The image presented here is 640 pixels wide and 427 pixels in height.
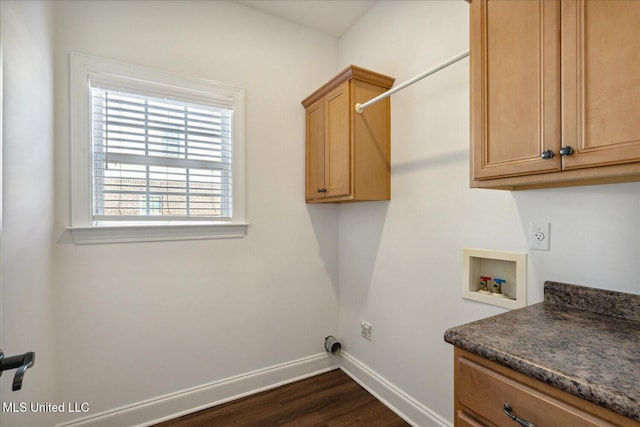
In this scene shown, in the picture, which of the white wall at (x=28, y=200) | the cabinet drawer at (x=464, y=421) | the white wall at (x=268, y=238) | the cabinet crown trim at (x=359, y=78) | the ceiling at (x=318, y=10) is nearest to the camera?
the cabinet drawer at (x=464, y=421)

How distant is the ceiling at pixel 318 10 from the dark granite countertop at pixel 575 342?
7.24ft

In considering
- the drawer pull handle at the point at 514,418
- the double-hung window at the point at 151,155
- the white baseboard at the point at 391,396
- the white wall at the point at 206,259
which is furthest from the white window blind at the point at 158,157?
the drawer pull handle at the point at 514,418

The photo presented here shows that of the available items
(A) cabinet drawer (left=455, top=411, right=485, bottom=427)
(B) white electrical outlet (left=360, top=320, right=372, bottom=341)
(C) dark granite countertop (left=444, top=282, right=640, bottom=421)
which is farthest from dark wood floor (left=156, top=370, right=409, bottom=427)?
(C) dark granite countertop (left=444, top=282, right=640, bottom=421)

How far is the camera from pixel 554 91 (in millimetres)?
970

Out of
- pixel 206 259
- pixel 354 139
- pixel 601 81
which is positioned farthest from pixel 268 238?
pixel 601 81

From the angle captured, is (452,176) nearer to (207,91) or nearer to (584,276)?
(584,276)

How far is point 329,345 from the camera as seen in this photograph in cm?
253

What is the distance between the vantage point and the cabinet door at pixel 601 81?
82 centimetres

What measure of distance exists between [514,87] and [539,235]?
644 mm

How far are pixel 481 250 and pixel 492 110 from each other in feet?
2.36

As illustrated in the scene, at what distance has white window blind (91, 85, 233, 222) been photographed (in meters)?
1.85

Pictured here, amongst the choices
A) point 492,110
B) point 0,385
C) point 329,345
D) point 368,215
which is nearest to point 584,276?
point 492,110

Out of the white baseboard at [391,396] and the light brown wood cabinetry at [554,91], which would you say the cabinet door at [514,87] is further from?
the white baseboard at [391,396]

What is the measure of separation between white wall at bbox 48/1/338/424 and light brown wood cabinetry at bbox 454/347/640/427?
1.62 m
